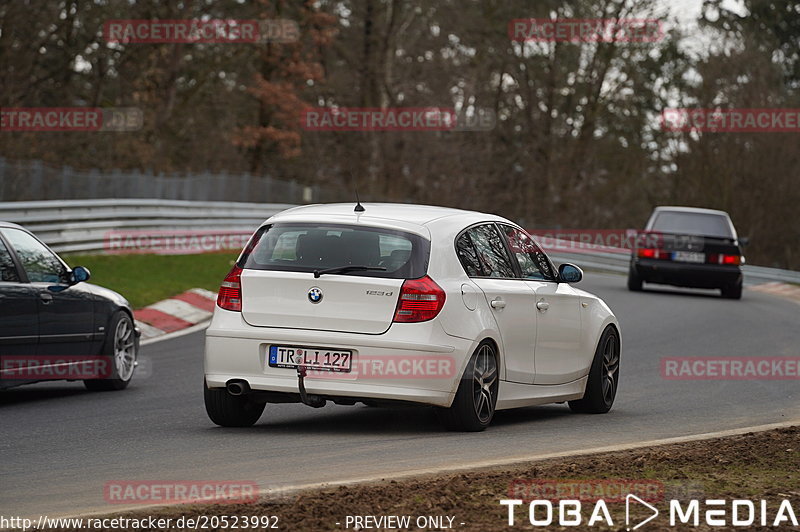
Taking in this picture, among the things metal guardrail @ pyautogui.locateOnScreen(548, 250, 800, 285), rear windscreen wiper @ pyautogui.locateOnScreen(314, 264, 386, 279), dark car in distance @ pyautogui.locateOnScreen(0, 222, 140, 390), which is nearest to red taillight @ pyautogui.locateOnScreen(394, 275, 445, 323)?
rear windscreen wiper @ pyautogui.locateOnScreen(314, 264, 386, 279)

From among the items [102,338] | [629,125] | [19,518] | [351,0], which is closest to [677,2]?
[629,125]

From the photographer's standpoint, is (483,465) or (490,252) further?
(490,252)

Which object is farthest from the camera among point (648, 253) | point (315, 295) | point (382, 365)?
point (648, 253)

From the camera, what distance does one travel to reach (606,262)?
37094 mm

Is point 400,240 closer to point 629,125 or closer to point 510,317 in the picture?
point 510,317

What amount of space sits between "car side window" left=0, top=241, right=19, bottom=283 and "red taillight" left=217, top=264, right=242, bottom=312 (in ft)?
8.54

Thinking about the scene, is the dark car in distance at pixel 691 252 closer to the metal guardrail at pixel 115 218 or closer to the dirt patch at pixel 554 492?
the metal guardrail at pixel 115 218

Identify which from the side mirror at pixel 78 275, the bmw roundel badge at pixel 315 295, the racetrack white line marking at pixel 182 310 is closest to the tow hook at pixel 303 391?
the bmw roundel badge at pixel 315 295

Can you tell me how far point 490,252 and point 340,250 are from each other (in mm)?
1247

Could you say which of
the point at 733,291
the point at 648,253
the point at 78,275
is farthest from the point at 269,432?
the point at 733,291

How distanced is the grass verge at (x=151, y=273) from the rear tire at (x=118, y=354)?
21.4 feet

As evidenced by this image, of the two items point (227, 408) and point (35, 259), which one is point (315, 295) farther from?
point (35, 259)

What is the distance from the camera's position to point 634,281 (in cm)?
2778

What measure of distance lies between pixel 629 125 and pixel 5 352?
50.7m
